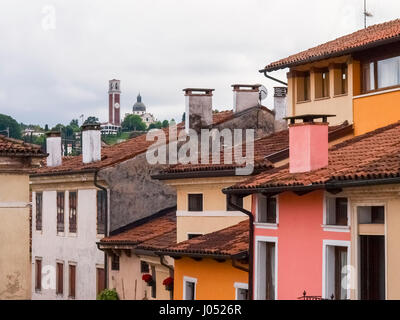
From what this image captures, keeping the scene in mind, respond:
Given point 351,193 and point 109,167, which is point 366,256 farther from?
point 109,167

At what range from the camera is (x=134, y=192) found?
144 ft

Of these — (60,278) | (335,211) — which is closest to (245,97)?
(60,278)

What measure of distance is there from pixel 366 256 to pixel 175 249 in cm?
936

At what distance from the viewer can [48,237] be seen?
49.5 metres

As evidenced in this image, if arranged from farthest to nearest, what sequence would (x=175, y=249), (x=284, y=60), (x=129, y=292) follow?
(x=129, y=292)
(x=284, y=60)
(x=175, y=249)

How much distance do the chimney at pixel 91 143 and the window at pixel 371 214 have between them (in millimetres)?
22482

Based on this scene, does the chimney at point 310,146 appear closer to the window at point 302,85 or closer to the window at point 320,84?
the window at point 320,84

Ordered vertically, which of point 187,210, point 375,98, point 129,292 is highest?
point 375,98

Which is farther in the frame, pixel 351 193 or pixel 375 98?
pixel 375 98

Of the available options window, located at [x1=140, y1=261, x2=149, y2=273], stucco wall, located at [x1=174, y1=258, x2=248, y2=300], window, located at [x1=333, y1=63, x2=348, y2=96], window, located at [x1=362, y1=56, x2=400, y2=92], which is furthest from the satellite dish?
stucco wall, located at [x1=174, y1=258, x2=248, y2=300]

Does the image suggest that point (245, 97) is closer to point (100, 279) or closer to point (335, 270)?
point (100, 279)

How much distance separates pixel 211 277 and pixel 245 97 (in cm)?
1261

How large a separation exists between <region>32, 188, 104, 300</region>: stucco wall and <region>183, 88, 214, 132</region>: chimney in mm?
5274
